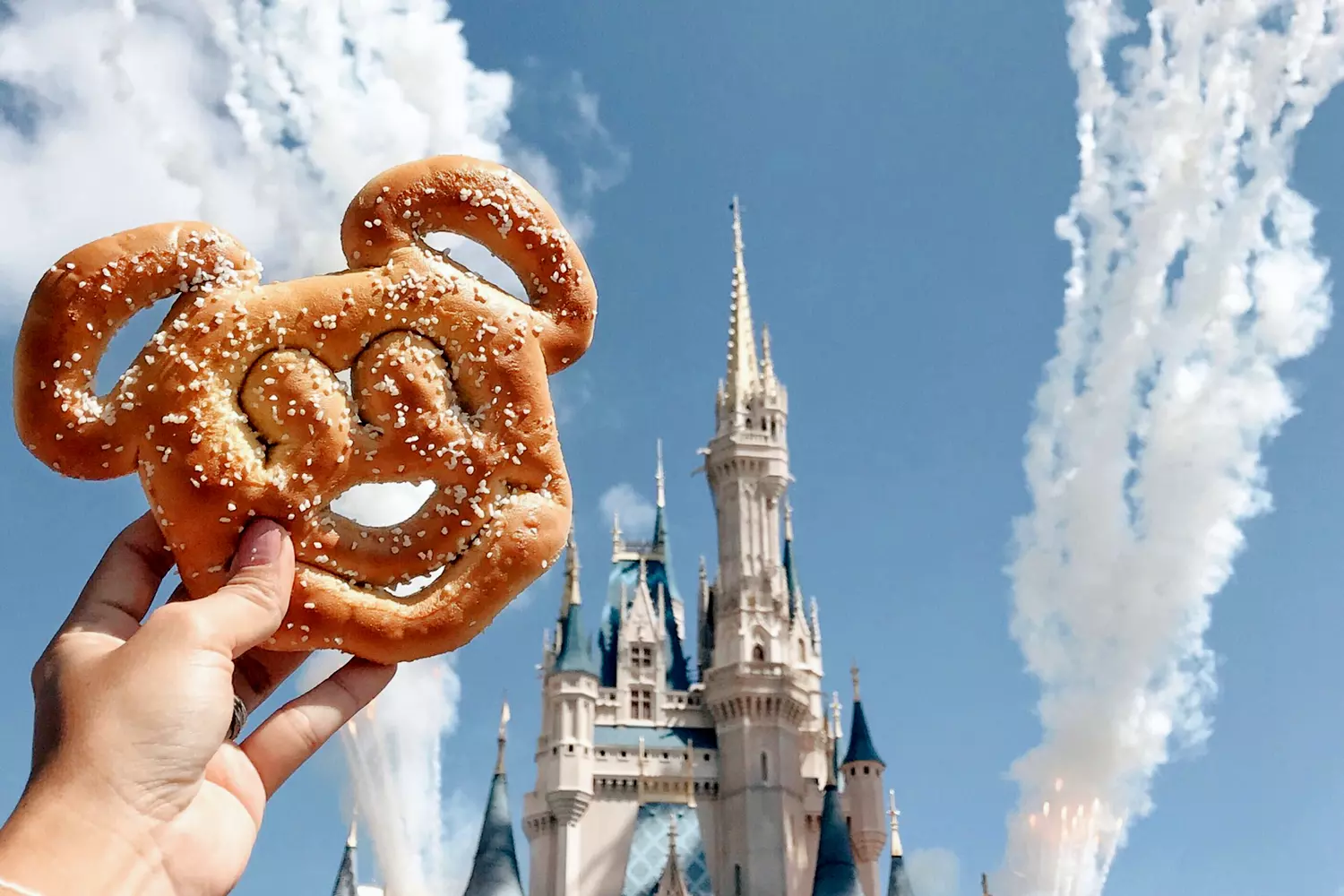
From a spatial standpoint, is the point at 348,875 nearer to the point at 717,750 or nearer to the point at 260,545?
the point at 717,750

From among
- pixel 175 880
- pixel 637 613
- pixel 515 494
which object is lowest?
pixel 175 880

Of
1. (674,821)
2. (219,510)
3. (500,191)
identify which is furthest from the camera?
(674,821)

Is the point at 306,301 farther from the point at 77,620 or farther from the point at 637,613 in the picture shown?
the point at 637,613

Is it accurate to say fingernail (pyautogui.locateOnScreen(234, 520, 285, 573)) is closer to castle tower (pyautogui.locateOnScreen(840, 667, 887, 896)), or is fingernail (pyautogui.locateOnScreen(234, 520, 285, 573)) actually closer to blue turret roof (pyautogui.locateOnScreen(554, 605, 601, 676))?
blue turret roof (pyautogui.locateOnScreen(554, 605, 601, 676))

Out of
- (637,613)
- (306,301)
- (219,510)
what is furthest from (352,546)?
(637,613)

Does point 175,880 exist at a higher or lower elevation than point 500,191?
lower

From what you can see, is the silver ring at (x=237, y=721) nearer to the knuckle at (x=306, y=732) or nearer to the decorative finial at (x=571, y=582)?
the knuckle at (x=306, y=732)

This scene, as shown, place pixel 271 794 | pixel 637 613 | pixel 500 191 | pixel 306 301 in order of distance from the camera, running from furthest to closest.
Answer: pixel 637 613, pixel 500 191, pixel 306 301, pixel 271 794

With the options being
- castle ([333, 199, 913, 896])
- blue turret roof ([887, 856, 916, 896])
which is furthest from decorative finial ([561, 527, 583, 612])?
blue turret roof ([887, 856, 916, 896])

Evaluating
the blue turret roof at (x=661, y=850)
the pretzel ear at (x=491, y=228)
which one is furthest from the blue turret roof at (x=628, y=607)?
the pretzel ear at (x=491, y=228)
